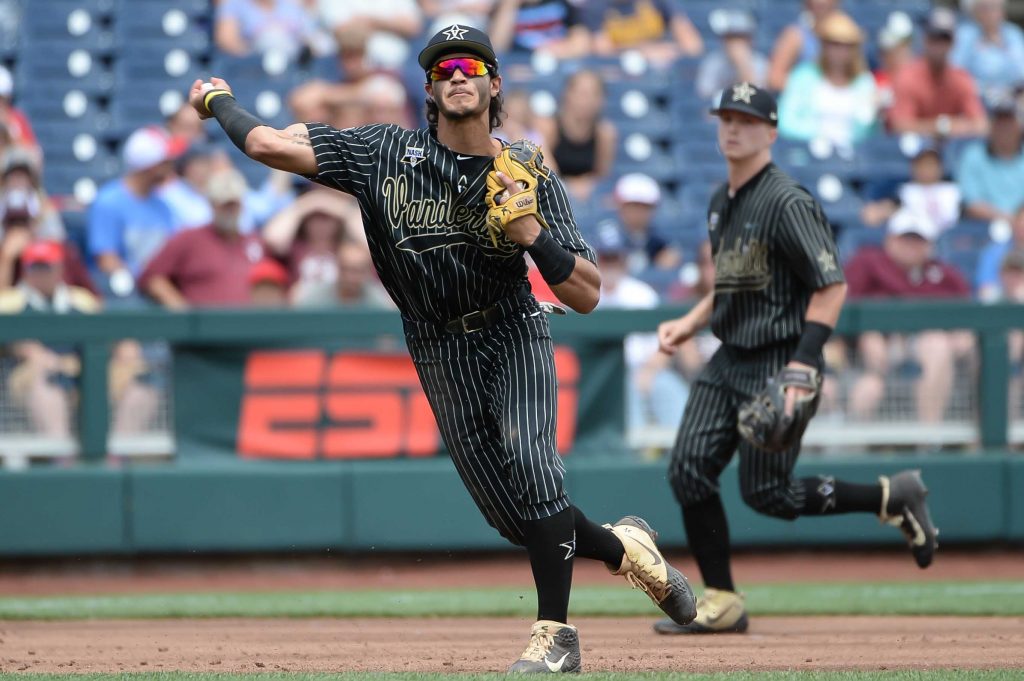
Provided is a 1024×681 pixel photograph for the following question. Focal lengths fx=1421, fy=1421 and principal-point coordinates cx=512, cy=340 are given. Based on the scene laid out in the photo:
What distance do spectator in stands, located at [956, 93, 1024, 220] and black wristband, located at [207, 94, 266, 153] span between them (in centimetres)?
796

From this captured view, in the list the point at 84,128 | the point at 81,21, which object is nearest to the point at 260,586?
the point at 84,128

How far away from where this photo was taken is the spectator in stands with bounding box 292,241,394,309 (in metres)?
8.25

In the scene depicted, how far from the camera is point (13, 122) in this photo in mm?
9984

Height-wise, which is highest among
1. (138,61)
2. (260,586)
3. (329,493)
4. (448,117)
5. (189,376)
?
(138,61)

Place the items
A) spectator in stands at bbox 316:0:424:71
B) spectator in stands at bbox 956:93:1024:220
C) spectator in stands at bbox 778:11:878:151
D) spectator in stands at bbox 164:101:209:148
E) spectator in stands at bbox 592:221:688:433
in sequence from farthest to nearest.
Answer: spectator in stands at bbox 778:11:878:151, spectator in stands at bbox 316:0:424:71, spectator in stands at bbox 956:93:1024:220, spectator in stands at bbox 164:101:209:148, spectator in stands at bbox 592:221:688:433

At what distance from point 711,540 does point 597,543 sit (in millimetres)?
1225

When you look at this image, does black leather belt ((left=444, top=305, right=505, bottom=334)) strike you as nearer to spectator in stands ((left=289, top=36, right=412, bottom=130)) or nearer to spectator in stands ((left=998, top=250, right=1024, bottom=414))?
spectator in stands ((left=998, top=250, right=1024, bottom=414))

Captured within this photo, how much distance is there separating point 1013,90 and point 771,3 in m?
2.21

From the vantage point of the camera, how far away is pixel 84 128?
10.9 m

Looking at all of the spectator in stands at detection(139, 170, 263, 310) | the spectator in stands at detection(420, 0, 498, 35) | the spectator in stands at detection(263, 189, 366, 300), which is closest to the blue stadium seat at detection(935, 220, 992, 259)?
the spectator in stands at detection(420, 0, 498, 35)

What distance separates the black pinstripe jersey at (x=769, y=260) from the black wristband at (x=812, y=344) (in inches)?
6.0

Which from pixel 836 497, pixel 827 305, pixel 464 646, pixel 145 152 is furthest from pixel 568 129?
pixel 464 646

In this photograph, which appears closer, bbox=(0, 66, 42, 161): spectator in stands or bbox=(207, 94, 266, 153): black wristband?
bbox=(207, 94, 266, 153): black wristband

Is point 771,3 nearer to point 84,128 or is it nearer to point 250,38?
point 250,38
